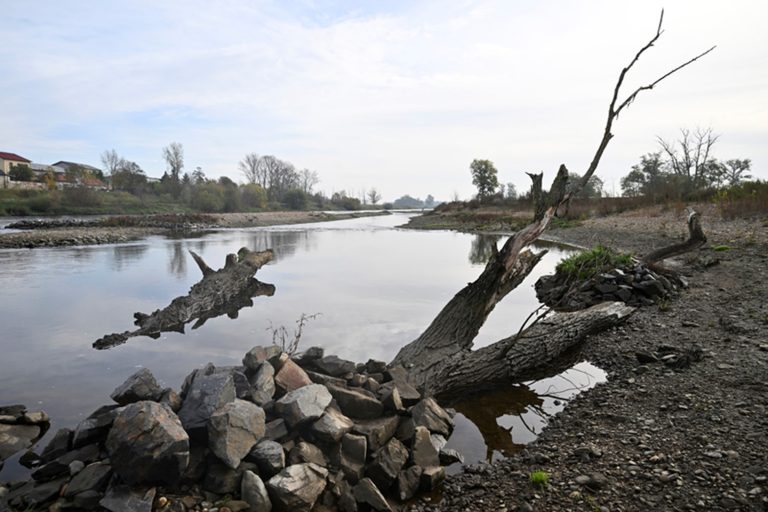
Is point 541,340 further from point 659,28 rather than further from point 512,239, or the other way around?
point 659,28

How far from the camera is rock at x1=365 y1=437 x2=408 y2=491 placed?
3.62 meters

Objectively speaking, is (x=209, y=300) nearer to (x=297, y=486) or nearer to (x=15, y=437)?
(x=15, y=437)

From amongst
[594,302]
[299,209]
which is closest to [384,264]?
[594,302]

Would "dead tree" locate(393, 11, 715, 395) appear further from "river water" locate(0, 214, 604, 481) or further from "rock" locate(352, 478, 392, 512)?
"rock" locate(352, 478, 392, 512)

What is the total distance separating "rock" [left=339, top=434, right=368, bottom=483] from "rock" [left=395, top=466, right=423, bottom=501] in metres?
0.31

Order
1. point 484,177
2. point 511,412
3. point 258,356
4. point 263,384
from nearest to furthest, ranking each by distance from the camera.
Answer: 1. point 263,384
2. point 258,356
3. point 511,412
4. point 484,177

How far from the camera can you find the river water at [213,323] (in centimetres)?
539

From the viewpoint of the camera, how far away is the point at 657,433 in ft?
13.0

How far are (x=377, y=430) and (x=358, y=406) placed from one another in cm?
38

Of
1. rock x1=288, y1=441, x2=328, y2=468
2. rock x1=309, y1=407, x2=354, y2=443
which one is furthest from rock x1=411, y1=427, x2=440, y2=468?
rock x1=288, y1=441, x2=328, y2=468

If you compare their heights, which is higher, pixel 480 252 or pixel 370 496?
pixel 480 252

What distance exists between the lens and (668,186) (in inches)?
1231

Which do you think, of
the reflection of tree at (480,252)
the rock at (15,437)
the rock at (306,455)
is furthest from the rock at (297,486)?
the reflection of tree at (480,252)

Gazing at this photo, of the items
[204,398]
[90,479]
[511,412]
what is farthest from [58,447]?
[511,412]
